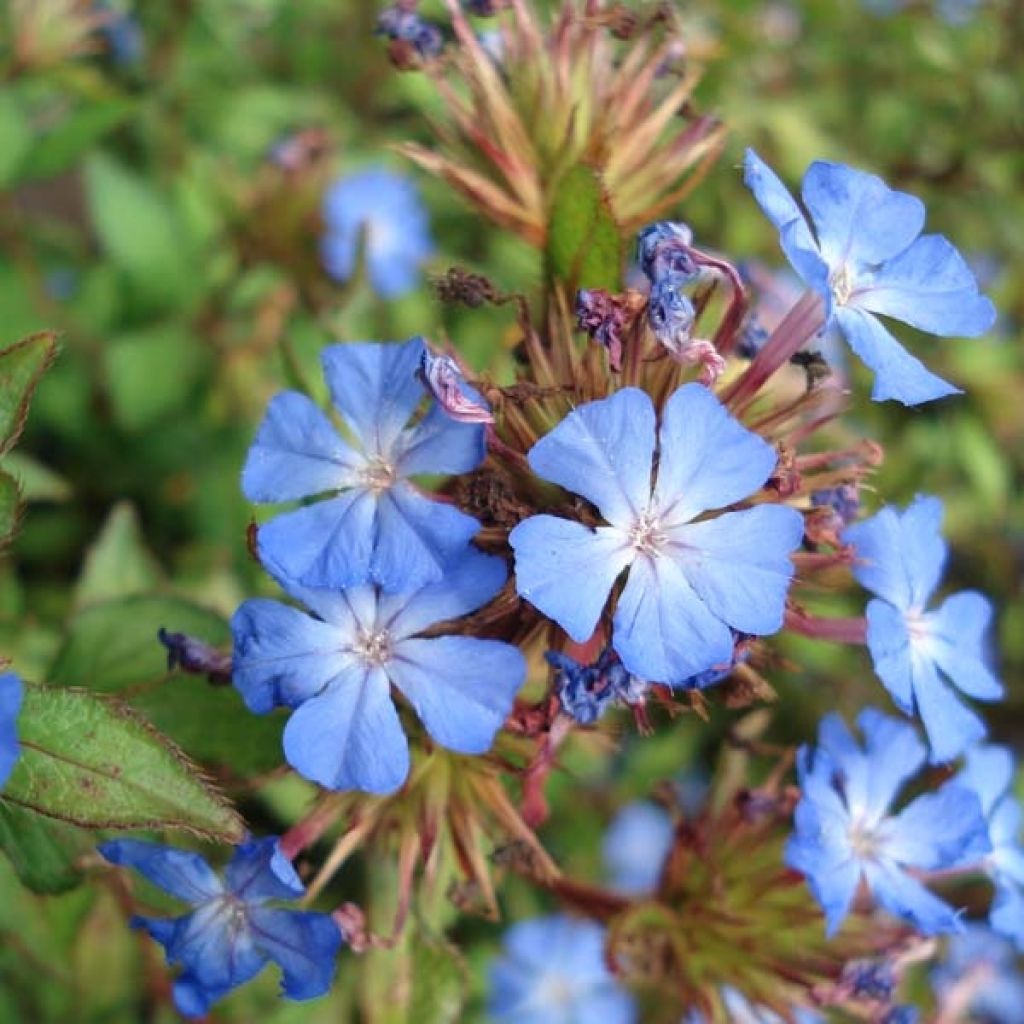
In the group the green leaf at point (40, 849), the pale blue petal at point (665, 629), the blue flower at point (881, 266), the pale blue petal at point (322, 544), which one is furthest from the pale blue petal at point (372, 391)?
the green leaf at point (40, 849)

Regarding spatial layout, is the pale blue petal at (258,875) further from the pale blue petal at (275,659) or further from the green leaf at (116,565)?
the green leaf at (116,565)

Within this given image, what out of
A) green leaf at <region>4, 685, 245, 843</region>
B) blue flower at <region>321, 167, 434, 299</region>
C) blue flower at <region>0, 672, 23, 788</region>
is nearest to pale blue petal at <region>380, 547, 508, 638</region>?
green leaf at <region>4, 685, 245, 843</region>

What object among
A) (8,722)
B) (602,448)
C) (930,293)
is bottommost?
(8,722)

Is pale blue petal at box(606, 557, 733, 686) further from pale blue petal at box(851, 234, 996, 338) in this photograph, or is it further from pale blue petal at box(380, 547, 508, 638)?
pale blue petal at box(851, 234, 996, 338)

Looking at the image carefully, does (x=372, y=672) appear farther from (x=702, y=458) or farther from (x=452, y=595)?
(x=702, y=458)

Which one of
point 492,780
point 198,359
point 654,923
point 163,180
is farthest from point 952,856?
point 163,180

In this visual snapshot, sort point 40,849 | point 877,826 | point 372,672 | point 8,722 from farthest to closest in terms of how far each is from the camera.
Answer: point 877,826, point 40,849, point 372,672, point 8,722

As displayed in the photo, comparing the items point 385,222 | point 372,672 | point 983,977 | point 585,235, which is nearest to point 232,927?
point 372,672
